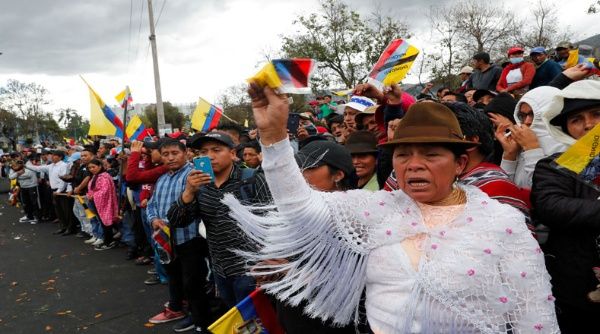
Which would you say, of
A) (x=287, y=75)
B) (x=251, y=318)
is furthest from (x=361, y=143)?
(x=287, y=75)

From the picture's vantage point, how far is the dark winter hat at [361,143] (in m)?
3.01

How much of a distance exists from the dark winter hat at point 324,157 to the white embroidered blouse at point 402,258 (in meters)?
0.73

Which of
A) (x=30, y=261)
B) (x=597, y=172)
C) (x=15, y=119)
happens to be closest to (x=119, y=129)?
(x=30, y=261)

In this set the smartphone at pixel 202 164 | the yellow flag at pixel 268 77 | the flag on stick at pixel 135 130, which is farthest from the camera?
the flag on stick at pixel 135 130

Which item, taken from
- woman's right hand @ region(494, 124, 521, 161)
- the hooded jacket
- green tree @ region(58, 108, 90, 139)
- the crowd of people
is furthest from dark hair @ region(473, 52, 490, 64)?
green tree @ region(58, 108, 90, 139)

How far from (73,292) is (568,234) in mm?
5868

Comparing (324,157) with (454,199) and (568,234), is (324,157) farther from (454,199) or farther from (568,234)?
(568,234)

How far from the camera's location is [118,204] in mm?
8188

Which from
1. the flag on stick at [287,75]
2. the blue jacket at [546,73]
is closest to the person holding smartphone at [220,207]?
the flag on stick at [287,75]

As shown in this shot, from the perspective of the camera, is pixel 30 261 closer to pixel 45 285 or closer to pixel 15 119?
pixel 45 285

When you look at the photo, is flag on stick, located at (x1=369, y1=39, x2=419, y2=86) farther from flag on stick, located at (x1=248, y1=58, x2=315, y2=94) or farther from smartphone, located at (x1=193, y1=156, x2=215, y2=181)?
flag on stick, located at (x1=248, y1=58, x2=315, y2=94)

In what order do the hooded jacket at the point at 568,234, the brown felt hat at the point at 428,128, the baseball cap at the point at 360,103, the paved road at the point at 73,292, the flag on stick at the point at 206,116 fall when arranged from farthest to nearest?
the flag on stick at the point at 206,116 < the paved road at the point at 73,292 < the baseball cap at the point at 360,103 < the hooded jacket at the point at 568,234 < the brown felt hat at the point at 428,128

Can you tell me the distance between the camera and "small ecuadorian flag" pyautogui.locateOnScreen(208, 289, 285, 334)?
232 cm

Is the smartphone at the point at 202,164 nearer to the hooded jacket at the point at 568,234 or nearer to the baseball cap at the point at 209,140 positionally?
the baseball cap at the point at 209,140
